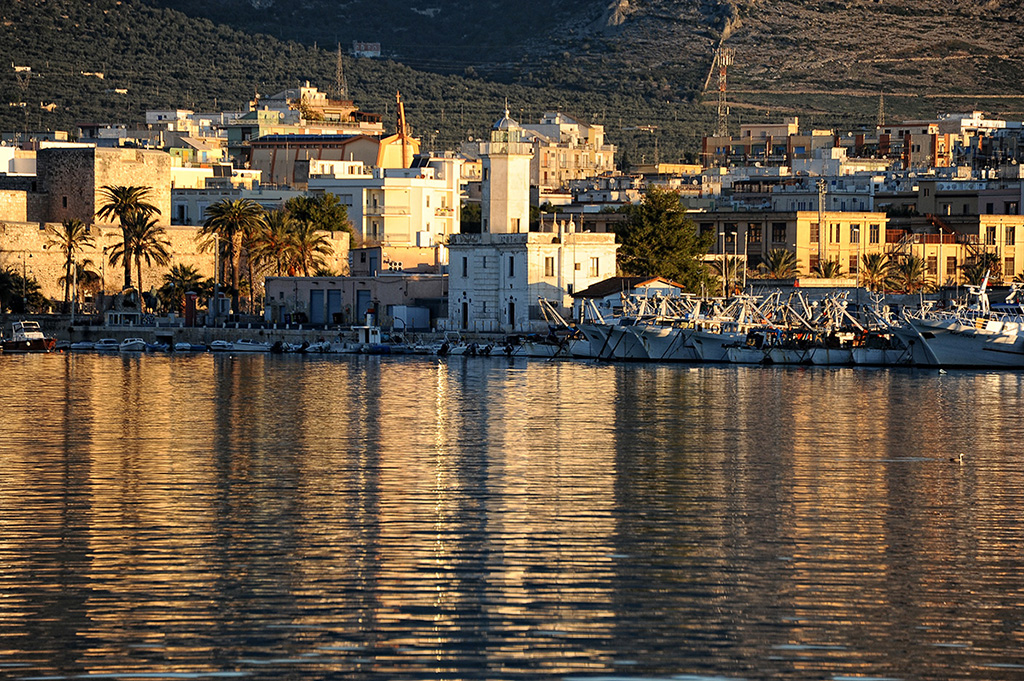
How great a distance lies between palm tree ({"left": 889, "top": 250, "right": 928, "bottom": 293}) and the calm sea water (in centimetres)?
5385

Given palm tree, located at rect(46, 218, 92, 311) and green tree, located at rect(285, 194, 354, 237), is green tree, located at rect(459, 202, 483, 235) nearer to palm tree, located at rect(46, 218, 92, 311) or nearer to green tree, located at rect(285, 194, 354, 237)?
green tree, located at rect(285, 194, 354, 237)

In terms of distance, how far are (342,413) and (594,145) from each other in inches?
4692

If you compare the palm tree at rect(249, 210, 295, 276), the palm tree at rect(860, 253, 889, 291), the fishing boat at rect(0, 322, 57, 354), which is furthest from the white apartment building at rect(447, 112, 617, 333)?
the fishing boat at rect(0, 322, 57, 354)

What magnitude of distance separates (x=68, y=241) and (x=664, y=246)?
31.7 m

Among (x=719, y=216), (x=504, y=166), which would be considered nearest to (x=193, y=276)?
(x=504, y=166)

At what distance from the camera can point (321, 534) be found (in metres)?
27.9

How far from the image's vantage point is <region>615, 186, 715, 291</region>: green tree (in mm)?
99312

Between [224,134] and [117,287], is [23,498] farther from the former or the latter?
[224,134]

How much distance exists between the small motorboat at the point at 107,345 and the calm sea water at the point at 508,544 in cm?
4108

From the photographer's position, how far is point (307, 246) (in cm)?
10138

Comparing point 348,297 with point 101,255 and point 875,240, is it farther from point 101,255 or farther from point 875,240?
point 875,240

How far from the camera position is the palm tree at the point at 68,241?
9988 cm

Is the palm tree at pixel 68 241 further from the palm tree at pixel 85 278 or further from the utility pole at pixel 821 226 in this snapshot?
the utility pole at pixel 821 226

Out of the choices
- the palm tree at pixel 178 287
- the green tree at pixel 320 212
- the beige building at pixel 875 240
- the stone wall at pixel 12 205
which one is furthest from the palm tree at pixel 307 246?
the beige building at pixel 875 240
